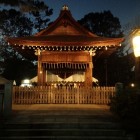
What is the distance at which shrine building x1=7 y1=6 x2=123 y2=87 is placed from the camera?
1939 cm

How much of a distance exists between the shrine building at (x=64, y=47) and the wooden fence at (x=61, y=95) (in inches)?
95.6

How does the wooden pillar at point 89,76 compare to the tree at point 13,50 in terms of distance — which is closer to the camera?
the wooden pillar at point 89,76

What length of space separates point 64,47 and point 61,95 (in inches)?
157

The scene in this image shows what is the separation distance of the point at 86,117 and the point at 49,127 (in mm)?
2166

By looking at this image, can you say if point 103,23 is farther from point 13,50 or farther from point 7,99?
point 7,99

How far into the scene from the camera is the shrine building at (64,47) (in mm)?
19391

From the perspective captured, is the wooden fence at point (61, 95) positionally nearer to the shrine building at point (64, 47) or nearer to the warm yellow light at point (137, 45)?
the shrine building at point (64, 47)

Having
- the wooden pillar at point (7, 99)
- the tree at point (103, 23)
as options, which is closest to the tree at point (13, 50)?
the tree at point (103, 23)

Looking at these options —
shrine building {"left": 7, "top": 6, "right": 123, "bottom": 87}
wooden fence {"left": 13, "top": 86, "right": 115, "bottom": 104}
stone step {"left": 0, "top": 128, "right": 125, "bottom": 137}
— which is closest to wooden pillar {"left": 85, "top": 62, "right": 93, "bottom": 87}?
shrine building {"left": 7, "top": 6, "right": 123, "bottom": 87}

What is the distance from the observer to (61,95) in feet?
60.1

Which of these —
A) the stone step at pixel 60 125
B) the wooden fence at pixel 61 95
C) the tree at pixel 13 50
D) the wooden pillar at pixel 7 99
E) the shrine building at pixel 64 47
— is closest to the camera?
the stone step at pixel 60 125

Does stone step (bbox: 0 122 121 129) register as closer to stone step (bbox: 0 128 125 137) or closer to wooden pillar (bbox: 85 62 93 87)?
stone step (bbox: 0 128 125 137)

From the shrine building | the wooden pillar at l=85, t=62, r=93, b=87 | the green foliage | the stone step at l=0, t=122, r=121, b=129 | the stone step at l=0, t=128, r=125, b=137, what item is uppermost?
the shrine building

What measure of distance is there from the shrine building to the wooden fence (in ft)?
7.97
